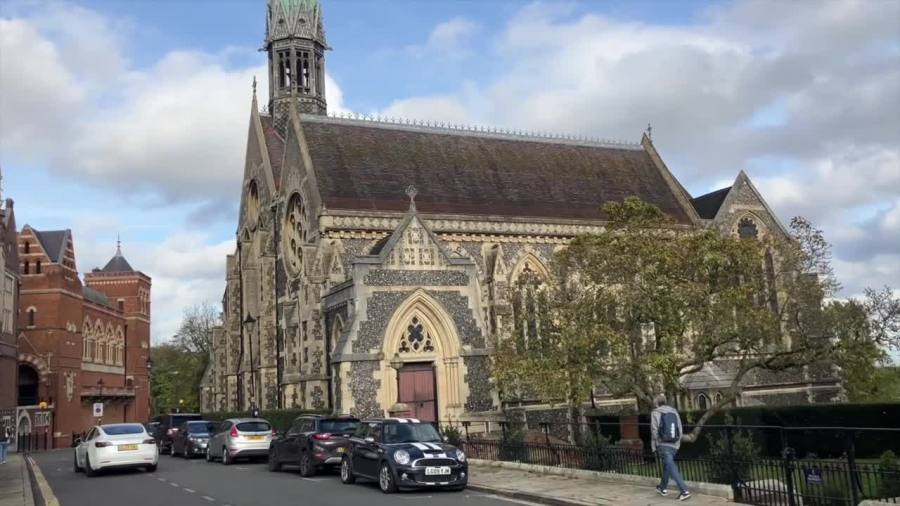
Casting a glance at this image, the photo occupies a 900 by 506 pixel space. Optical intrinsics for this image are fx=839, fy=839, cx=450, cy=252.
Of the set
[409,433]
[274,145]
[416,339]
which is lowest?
[409,433]

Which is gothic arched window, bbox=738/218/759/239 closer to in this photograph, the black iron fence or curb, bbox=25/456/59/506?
the black iron fence

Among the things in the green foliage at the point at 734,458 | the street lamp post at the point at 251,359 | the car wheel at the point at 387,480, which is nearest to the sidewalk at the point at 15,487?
the car wheel at the point at 387,480

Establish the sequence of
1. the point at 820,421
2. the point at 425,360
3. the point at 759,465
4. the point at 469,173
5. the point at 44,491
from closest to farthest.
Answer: the point at 759,465
the point at 44,491
the point at 820,421
the point at 425,360
the point at 469,173

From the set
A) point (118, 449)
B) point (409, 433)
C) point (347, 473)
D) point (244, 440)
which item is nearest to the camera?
point (409, 433)

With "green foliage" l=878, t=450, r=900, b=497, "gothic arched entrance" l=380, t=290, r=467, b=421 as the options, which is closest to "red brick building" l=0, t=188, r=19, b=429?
"gothic arched entrance" l=380, t=290, r=467, b=421

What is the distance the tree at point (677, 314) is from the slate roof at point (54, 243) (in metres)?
40.2

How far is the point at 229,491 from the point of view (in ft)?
53.5

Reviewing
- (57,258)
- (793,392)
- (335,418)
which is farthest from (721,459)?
(57,258)

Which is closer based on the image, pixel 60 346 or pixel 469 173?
pixel 469 173

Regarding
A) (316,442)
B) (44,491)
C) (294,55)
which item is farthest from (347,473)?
(294,55)

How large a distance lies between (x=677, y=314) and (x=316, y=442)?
8974 millimetres

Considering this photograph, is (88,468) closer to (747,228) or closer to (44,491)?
(44,491)

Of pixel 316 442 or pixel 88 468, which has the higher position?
pixel 316 442

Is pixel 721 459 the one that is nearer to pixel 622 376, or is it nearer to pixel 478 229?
pixel 622 376
